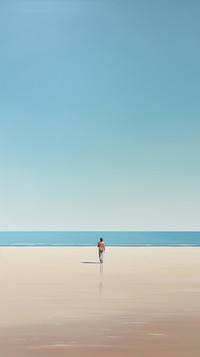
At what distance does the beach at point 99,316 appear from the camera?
12.1ft

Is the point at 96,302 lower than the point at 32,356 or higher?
higher

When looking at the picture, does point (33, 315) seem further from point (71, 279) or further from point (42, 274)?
point (42, 274)

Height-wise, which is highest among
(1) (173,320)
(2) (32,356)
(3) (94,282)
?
(3) (94,282)

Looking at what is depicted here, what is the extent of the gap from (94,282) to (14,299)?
1941 mm

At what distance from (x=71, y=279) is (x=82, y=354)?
15.0 feet

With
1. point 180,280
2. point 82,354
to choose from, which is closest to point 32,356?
point 82,354

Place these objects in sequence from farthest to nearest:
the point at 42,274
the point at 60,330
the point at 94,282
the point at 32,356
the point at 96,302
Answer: the point at 42,274
the point at 94,282
the point at 96,302
the point at 60,330
the point at 32,356

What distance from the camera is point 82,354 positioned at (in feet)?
11.5

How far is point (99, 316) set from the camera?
4852mm

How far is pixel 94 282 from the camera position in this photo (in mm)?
7637

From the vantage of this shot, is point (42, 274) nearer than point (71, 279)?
No

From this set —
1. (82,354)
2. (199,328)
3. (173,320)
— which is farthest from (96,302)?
(82,354)

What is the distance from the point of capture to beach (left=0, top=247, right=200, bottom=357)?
3695 millimetres

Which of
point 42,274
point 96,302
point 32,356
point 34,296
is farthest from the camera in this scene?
point 42,274
